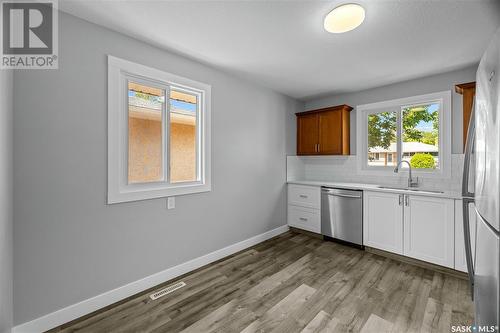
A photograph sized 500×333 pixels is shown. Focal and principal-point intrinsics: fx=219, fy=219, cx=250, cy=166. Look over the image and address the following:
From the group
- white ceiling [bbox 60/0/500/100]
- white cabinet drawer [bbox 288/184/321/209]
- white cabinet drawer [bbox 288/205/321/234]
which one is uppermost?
white ceiling [bbox 60/0/500/100]

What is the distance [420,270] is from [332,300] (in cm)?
138

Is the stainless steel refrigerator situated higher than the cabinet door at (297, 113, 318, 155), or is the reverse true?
the cabinet door at (297, 113, 318, 155)

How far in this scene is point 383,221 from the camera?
295cm

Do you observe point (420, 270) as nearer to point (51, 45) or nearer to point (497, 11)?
point (497, 11)

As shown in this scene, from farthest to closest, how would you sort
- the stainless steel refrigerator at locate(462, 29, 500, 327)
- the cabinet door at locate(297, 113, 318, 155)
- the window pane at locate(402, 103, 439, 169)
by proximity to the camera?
the cabinet door at locate(297, 113, 318, 155), the window pane at locate(402, 103, 439, 169), the stainless steel refrigerator at locate(462, 29, 500, 327)

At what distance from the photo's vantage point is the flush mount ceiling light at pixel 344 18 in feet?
5.52

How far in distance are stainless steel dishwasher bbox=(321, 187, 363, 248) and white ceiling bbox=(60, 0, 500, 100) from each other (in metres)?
1.72

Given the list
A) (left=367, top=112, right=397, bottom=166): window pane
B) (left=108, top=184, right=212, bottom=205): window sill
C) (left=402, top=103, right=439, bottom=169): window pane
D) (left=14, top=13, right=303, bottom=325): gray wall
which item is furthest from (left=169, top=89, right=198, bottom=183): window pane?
(left=402, top=103, right=439, bottom=169): window pane

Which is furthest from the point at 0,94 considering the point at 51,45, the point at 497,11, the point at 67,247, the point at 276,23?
the point at 497,11

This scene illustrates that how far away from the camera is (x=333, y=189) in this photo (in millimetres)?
3400

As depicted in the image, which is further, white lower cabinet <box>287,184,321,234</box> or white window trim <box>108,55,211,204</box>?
white lower cabinet <box>287,184,321,234</box>

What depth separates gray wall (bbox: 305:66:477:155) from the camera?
282 cm

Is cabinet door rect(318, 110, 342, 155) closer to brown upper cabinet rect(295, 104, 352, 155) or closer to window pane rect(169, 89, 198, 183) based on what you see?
brown upper cabinet rect(295, 104, 352, 155)

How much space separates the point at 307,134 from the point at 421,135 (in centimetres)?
169
